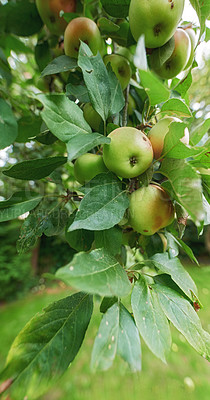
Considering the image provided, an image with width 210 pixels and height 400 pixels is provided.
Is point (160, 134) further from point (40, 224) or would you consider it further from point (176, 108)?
point (40, 224)

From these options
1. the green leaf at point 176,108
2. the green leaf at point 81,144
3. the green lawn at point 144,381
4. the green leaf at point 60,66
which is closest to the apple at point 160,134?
the green leaf at point 176,108

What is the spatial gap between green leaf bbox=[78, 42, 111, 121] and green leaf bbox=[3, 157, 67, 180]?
117mm

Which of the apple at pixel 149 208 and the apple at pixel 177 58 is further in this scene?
the apple at pixel 177 58

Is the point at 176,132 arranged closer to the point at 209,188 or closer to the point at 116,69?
the point at 209,188

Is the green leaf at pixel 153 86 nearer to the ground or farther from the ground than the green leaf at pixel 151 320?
farther from the ground

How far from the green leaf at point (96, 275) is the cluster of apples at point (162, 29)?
430 mm

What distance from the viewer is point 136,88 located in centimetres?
68

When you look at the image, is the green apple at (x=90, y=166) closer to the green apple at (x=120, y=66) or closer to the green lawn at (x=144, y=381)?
the green apple at (x=120, y=66)

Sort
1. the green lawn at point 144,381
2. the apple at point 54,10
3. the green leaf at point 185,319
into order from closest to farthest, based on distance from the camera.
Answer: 1. the green leaf at point 185,319
2. the apple at point 54,10
3. the green lawn at point 144,381

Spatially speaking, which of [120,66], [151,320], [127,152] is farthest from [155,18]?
[151,320]

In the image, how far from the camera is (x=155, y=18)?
0.48 meters

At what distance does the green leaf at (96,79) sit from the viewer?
0.42m

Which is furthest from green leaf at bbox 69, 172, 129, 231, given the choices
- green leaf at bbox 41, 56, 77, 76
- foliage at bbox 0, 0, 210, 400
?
green leaf at bbox 41, 56, 77, 76

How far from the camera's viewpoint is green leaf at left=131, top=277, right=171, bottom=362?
1.18ft
